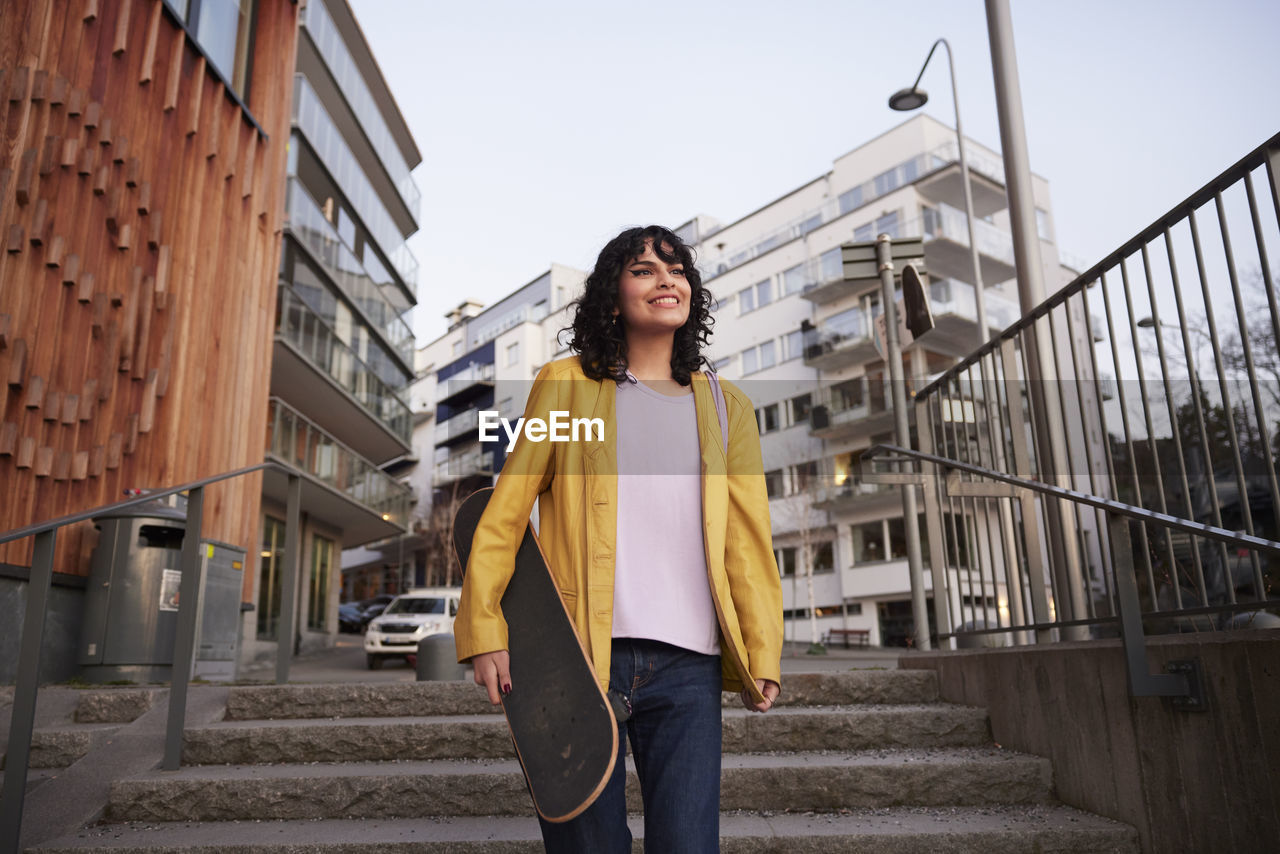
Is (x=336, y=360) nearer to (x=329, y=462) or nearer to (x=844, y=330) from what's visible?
(x=329, y=462)

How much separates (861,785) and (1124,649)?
1.28 meters

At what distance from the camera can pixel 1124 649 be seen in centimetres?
344

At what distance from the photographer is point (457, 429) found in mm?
63250

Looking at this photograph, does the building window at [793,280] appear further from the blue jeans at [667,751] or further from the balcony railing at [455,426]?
the blue jeans at [667,751]

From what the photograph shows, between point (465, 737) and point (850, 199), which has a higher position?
point (850, 199)

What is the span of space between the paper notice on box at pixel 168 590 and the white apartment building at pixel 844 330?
24.3 metres

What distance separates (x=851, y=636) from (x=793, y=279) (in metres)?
16.1

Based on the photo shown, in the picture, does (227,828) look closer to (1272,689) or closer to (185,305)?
(1272,689)

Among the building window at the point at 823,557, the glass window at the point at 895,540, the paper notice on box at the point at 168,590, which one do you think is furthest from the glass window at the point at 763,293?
the paper notice on box at the point at 168,590

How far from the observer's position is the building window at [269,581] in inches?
874

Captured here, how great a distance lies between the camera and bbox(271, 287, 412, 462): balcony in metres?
22.0

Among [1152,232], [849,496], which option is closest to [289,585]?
[1152,232]

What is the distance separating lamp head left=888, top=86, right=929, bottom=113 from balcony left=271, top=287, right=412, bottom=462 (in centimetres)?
1427

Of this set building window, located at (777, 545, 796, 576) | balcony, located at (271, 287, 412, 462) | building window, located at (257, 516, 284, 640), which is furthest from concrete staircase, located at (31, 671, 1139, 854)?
building window, located at (777, 545, 796, 576)
